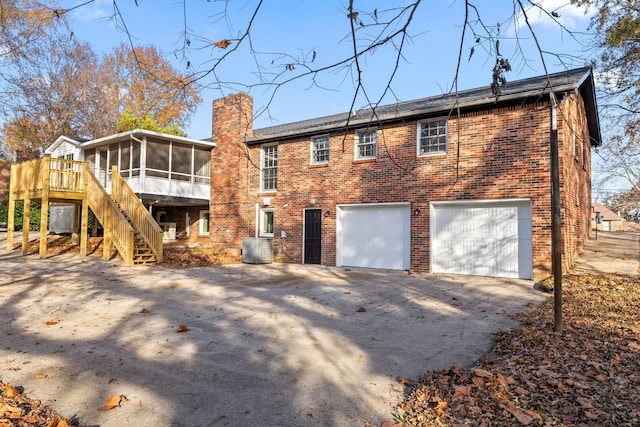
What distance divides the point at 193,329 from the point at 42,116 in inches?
1154

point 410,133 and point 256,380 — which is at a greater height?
point 410,133

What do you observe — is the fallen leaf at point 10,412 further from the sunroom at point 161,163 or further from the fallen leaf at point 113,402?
the sunroom at point 161,163

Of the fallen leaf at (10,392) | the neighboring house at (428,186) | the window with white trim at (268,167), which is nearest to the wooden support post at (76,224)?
the neighboring house at (428,186)

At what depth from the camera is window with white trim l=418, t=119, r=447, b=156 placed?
1227 centimetres

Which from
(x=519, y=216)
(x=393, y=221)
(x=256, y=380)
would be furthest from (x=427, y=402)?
(x=393, y=221)

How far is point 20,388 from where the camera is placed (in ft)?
11.5

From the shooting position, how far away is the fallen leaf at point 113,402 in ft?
10.6

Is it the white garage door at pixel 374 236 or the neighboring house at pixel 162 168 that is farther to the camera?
the neighboring house at pixel 162 168

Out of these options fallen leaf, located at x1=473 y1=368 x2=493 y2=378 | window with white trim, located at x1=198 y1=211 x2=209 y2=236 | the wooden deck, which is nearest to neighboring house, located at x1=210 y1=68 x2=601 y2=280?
window with white trim, located at x1=198 y1=211 x2=209 y2=236

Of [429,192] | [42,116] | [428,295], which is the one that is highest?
[42,116]

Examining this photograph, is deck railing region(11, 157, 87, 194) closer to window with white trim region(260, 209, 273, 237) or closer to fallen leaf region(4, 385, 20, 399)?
window with white trim region(260, 209, 273, 237)

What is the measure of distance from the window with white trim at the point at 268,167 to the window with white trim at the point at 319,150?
191 centimetres

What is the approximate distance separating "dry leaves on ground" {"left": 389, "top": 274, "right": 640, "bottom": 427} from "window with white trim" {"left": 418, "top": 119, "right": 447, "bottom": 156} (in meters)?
7.25

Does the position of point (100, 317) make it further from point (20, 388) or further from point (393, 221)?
point (393, 221)
